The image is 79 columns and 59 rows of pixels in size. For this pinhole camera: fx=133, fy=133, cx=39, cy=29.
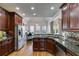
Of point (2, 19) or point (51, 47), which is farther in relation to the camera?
point (51, 47)

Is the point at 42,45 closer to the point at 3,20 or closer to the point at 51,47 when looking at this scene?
the point at 51,47

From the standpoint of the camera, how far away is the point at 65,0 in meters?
2.45

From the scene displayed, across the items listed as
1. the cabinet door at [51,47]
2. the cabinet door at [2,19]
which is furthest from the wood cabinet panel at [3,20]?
the cabinet door at [51,47]

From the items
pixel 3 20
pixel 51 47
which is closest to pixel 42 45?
pixel 51 47

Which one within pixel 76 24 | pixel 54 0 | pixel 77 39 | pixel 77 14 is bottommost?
pixel 77 39

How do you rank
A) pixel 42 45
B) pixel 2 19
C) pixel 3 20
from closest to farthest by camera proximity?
pixel 2 19, pixel 3 20, pixel 42 45

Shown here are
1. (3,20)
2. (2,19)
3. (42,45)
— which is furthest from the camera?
(42,45)

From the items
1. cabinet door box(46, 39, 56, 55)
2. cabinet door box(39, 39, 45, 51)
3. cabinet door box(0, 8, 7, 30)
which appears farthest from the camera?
cabinet door box(39, 39, 45, 51)

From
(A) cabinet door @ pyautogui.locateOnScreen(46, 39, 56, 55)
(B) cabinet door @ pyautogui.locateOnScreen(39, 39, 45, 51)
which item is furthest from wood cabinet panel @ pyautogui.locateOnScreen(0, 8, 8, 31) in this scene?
(A) cabinet door @ pyautogui.locateOnScreen(46, 39, 56, 55)

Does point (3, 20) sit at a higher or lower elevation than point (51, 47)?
higher

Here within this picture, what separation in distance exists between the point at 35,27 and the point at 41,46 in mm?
7593

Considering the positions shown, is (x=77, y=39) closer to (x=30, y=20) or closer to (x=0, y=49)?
(x=0, y=49)

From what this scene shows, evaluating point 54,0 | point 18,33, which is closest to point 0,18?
point 18,33

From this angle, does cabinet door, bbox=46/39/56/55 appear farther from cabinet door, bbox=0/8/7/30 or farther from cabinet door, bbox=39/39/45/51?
cabinet door, bbox=0/8/7/30
